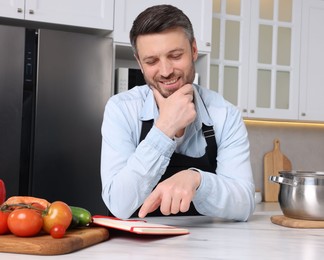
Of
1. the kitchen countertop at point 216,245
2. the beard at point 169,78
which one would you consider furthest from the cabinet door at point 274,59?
the kitchen countertop at point 216,245

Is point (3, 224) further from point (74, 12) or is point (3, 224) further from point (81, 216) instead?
point (74, 12)

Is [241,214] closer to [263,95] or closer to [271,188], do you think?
[263,95]

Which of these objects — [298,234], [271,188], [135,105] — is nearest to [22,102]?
[135,105]

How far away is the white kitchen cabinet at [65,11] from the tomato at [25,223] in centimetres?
185

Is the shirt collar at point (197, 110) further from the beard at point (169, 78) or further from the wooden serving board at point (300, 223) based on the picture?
the wooden serving board at point (300, 223)

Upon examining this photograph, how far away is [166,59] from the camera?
5.77 feet

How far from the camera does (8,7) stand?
9.07 feet

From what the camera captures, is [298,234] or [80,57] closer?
[298,234]

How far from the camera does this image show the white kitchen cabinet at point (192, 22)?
3.05 m

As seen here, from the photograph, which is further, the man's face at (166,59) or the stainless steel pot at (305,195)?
the man's face at (166,59)

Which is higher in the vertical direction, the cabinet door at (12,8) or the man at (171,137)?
the cabinet door at (12,8)

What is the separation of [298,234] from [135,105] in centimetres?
72

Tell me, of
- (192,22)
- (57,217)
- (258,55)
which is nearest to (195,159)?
(57,217)

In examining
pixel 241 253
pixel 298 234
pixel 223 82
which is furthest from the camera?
pixel 223 82
